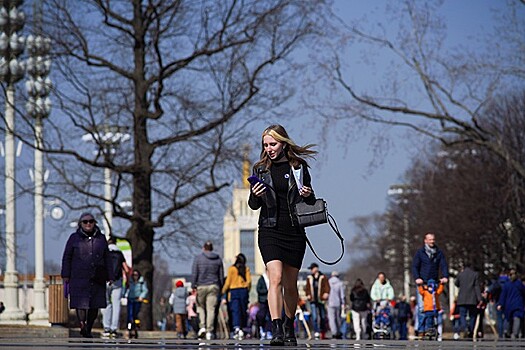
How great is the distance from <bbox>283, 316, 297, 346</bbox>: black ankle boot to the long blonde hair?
1.55 metres

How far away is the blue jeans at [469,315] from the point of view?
1261 inches

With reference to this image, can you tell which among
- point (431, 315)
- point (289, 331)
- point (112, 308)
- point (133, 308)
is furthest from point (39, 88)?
point (289, 331)

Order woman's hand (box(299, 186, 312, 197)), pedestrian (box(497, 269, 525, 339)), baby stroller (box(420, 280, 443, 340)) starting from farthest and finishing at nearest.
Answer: pedestrian (box(497, 269, 525, 339))
baby stroller (box(420, 280, 443, 340))
woman's hand (box(299, 186, 312, 197))

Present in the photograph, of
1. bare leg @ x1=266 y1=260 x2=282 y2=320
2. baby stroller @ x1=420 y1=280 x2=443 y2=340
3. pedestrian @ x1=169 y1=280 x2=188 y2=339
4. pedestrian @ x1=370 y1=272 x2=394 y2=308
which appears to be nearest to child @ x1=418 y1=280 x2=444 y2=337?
baby stroller @ x1=420 y1=280 x2=443 y2=340

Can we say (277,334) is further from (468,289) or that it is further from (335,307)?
(335,307)

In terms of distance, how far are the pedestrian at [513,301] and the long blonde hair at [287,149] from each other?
69.8ft

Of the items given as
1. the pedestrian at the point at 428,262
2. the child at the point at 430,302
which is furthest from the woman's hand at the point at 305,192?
the child at the point at 430,302

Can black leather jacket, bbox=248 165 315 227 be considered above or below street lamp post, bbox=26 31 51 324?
below

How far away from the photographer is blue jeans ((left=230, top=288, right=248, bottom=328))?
96.0 ft

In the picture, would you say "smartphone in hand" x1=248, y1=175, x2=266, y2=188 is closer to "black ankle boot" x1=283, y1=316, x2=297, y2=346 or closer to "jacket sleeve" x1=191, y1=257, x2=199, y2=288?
"black ankle boot" x1=283, y1=316, x2=297, y2=346

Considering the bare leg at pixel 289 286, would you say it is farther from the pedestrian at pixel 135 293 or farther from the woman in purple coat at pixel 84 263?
the pedestrian at pixel 135 293

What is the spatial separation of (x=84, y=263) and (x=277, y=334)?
Answer: 6.21 meters

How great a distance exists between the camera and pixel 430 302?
79.1 feet

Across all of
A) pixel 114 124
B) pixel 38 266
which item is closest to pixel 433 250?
pixel 114 124
